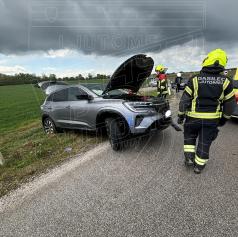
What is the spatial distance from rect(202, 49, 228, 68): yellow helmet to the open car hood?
1.94 meters

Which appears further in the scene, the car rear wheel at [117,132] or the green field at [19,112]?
the green field at [19,112]

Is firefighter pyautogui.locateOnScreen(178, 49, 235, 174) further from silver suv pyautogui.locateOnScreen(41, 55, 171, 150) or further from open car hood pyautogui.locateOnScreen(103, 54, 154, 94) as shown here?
open car hood pyautogui.locateOnScreen(103, 54, 154, 94)

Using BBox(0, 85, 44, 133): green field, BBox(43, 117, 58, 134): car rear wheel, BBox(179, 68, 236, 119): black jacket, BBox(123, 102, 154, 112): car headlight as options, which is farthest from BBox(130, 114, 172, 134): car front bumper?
BBox(0, 85, 44, 133): green field

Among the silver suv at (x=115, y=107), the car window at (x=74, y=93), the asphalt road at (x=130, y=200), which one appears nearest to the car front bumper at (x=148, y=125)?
the silver suv at (x=115, y=107)

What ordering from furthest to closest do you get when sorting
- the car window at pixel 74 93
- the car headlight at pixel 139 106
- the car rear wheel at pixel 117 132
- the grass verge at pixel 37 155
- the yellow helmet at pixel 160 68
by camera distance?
the yellow helmet at pixel 160 68, the car window at pixel 74 93, the car rear wheel at pixel 117 132, the car headlight at pixel 139 106, the grass verge at pixel 37 155

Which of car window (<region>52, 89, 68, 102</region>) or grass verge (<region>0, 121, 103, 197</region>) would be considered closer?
grass verge (<region>0, 121, 103, 197</region>)

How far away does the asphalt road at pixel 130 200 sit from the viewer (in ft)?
7.84

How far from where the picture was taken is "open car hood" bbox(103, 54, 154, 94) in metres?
4.94

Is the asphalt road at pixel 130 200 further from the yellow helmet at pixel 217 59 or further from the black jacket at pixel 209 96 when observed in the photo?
the yellow helmet at pixel 217 59

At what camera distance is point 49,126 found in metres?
7.00

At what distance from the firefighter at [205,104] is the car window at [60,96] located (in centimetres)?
370

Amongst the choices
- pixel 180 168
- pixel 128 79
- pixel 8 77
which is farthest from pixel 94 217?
pixel 8 77

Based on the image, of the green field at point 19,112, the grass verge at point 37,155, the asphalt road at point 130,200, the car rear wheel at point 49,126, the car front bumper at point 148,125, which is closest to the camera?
the asphalt road at point 130,200

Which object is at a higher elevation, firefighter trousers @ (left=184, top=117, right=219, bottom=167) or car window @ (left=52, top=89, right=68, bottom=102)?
car window @ (left=52, top=89, right=68, bottom=102)
